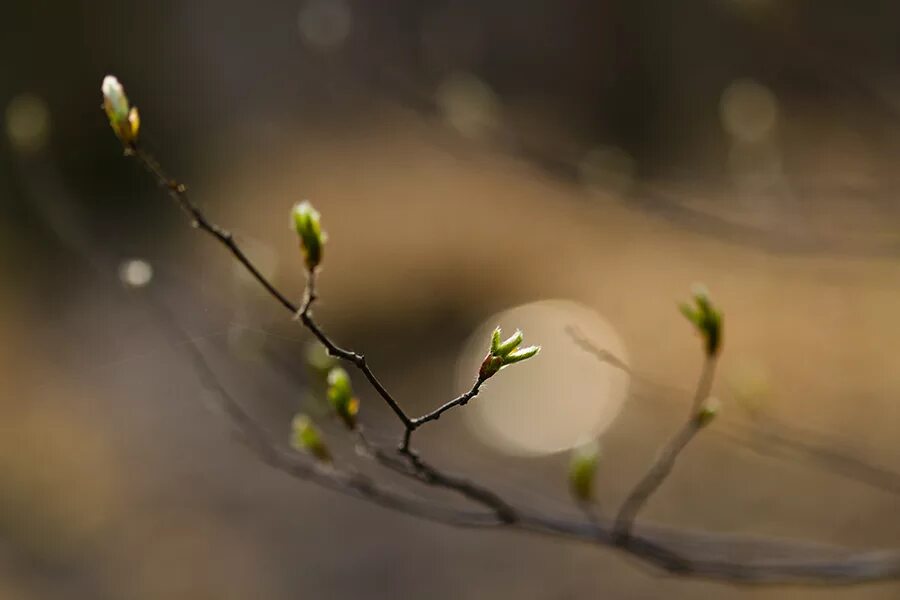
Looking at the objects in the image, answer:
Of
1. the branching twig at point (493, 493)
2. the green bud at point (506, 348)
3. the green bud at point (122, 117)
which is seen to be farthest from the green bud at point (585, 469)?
the green bud at point (122, 117)

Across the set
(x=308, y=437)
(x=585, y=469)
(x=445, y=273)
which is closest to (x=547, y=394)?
(x=445, y=273)

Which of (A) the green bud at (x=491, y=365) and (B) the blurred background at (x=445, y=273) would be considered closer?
(A) the green bud at (x=491, y=365)

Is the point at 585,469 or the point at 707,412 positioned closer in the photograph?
the point at 707,412

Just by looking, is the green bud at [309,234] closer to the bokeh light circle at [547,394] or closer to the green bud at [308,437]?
the green bud at [308,437]

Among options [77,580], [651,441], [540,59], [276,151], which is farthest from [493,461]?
[540,59]

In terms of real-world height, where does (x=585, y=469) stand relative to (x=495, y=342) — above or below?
above

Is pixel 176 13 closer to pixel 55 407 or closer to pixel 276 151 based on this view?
pixel 276 151

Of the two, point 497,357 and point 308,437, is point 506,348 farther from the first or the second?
point 308,437
